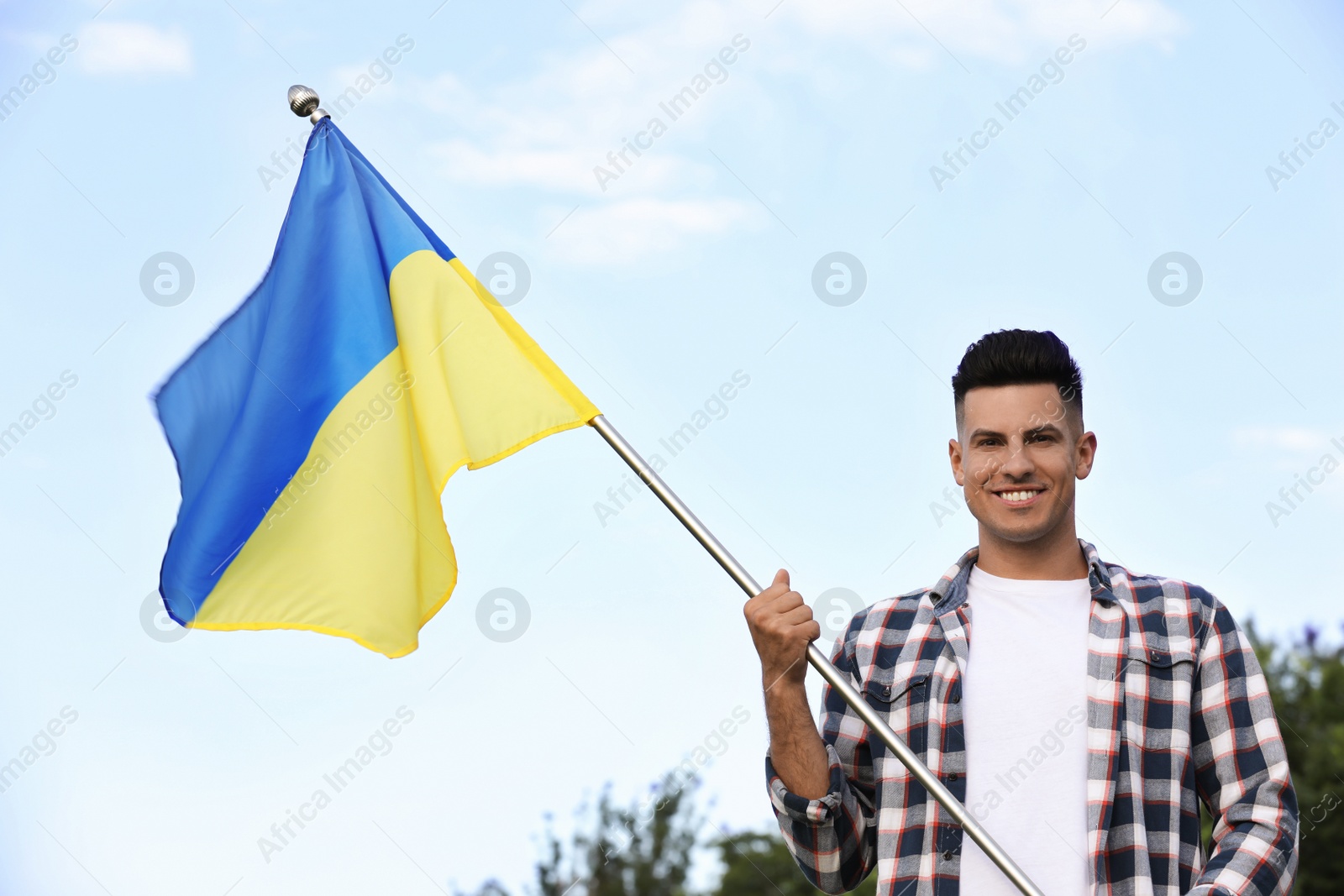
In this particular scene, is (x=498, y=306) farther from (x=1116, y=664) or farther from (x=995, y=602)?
(x=1116, y=664)

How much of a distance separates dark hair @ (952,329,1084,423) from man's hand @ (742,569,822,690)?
95 centimetres

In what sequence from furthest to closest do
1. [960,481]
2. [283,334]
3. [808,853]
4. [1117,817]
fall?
[283,334], [960,481], [808,853], [1117,817]

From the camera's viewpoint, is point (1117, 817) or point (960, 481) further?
point (960, 481)

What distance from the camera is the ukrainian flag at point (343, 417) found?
166 inches

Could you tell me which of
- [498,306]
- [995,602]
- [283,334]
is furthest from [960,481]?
[283,334]

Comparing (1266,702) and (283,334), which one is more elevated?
(283,334)

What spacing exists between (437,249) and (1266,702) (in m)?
2.97

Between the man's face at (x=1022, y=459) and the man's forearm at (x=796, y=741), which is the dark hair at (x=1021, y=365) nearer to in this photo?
the man's face at (x=1022, y=459)

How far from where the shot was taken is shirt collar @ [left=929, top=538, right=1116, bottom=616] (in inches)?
155

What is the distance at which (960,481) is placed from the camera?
4.14 m

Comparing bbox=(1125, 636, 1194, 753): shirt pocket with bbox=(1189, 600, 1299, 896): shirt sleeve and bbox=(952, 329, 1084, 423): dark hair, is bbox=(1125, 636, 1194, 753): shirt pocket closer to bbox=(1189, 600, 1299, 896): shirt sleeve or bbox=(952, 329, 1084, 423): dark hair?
bbox=(1189, 600, 1299, 896): shirt sleeve

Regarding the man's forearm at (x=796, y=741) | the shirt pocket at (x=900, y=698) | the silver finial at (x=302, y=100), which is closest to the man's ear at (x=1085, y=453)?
the shirt pocket at (x=900, y=698)

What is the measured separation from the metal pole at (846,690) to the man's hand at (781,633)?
0.06 m

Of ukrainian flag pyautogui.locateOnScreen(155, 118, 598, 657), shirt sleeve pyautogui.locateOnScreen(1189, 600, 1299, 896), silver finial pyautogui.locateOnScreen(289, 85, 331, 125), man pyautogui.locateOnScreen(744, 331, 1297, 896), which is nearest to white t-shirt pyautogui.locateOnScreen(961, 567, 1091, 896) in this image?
man pyautogui.locateOnScreen(744, 331, 1297, 896)
